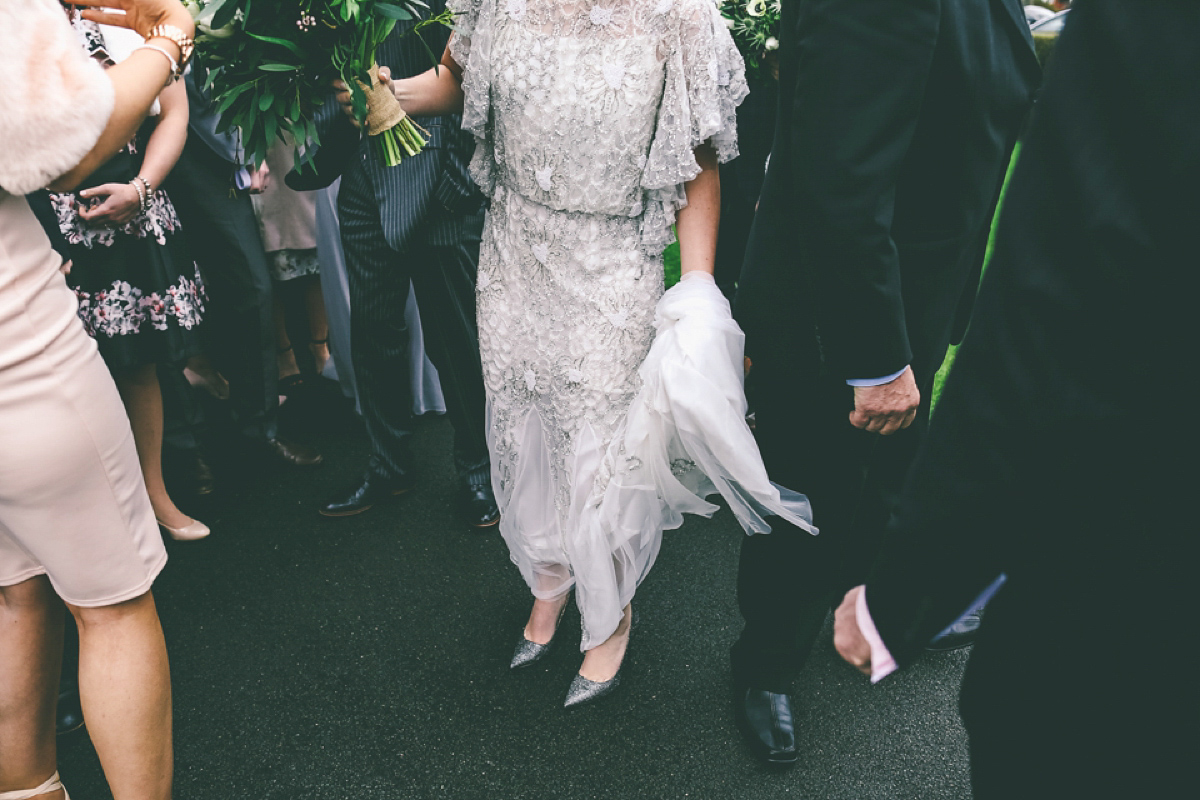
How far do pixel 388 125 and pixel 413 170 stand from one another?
55 centimetres

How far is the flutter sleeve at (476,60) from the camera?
→ 5.95 feet

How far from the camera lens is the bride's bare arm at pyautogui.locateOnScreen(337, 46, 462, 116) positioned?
204cm

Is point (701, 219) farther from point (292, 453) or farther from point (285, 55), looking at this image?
point (292, 453)

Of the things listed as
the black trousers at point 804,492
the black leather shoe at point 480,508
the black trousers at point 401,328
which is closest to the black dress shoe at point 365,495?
the black trousers at point 401,328

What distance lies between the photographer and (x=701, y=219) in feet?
6.08

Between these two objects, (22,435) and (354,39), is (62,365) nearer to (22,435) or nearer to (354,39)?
(22,435)

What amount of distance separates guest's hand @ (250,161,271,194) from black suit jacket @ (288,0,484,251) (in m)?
0.54

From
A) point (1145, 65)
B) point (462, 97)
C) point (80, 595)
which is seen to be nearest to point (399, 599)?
point (80, 595)

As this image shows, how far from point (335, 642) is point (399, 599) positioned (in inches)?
10.2

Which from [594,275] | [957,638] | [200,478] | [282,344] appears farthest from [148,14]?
[957,638]

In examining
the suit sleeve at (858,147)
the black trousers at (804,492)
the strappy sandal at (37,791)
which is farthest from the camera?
the black trousers at (804,492)

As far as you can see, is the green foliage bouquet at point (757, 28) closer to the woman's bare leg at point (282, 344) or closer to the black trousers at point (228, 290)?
the black trousers at point (228, 290)

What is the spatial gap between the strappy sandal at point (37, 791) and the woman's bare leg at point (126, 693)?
0.20 m

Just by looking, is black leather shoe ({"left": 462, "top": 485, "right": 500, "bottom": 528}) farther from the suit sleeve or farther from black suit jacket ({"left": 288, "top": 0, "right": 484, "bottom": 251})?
the suit sleeve
